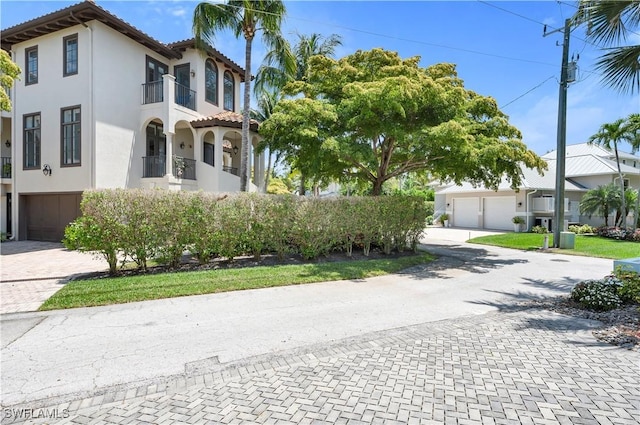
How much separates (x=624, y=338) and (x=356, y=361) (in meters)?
3.85

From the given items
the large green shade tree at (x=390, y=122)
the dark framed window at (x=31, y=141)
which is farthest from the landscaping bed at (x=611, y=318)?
the dark framed window at (x=31, y=141)

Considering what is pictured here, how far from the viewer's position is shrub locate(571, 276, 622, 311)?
6273mm

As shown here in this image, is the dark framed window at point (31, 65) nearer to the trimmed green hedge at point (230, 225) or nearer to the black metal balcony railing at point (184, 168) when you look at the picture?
the black metal balcony railing at point (184, 168)

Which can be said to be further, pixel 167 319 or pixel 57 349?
pixel 167 319

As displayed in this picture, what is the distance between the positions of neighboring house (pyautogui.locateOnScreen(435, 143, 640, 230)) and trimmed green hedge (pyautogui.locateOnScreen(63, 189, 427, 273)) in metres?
16.1

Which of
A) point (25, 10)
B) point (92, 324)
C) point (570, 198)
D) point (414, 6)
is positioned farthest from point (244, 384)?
point (570, 198)

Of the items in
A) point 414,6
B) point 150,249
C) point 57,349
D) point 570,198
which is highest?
point 414,6

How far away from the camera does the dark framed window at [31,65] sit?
634 inches

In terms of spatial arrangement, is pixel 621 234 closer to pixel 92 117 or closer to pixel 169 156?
pixel 169 156

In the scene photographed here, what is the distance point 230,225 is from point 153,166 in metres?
9.22

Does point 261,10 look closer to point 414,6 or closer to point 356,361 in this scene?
point 414,6

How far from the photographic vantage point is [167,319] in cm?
576

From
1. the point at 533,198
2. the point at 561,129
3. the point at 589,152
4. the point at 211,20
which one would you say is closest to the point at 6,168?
the point at 211,20

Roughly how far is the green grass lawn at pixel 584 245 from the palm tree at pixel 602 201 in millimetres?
4285
